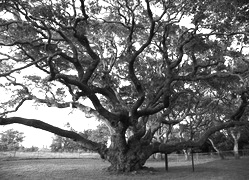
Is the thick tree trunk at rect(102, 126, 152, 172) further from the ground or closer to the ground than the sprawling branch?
closer to the ground

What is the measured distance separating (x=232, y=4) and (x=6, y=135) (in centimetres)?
4439

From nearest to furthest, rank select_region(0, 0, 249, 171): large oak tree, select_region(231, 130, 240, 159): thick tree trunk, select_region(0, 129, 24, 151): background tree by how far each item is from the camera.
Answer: select_region(0, 0, 249, 171): large oak tree < select_region(231, 130, 240, 159): thick tree trunk < select_region(0, 129, 24, 151): background tree

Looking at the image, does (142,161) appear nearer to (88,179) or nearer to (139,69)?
(88,179)

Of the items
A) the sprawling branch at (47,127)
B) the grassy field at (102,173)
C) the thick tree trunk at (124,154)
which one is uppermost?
the sprawling branch at (47,127)

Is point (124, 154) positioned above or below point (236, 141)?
below

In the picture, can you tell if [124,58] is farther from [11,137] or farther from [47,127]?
[11,137]

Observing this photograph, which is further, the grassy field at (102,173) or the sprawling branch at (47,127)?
the grassy field at (102,173)

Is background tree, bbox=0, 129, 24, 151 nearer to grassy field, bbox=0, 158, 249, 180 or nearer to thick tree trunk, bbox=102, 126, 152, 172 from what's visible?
grassy field, bbox=0, 158, 249, 180

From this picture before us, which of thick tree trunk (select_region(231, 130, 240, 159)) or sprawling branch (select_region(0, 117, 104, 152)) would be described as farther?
thick tree trunk (select_region(231, 130, 240, 159))

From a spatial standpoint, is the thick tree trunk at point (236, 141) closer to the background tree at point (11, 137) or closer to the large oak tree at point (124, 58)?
the large oak tree at point (124, 58)

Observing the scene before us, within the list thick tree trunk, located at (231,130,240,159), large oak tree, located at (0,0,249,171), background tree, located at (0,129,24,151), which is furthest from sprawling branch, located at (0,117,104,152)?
background tree, located at (0,129,24,151)

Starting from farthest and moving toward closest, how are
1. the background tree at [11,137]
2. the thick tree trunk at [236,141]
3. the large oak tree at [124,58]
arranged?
the background tree at [11,137] → the thick tree trunk at [236,141] → the large oak tree at [124,58]

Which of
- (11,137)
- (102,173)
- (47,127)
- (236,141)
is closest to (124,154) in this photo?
(102,173)

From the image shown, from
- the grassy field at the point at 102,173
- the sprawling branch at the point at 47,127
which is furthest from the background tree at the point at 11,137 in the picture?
the sprawling branch at the point at 47,127
